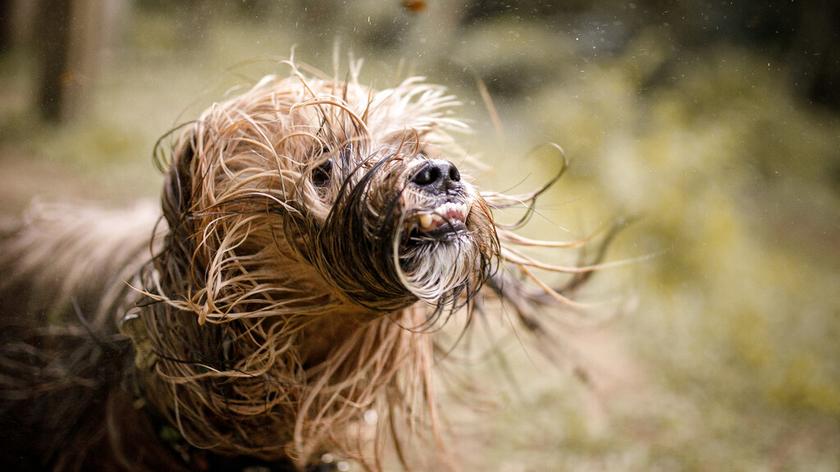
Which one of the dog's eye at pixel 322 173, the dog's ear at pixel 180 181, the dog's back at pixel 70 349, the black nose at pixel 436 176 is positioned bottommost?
the dog's back at pixel 70 349

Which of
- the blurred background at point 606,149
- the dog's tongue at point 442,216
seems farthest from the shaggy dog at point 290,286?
the blurred background at point 606,149

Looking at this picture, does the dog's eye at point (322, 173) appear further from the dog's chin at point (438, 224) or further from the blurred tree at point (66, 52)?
the blurred tree at point (66, 52)

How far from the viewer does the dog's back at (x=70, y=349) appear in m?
2.15

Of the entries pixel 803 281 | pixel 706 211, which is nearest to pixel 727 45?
pixel 706 211

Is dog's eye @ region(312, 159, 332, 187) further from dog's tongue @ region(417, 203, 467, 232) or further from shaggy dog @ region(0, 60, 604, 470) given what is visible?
dog's tongue @ region(417, 203, 467, 232)

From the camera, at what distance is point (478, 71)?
8.89 feet

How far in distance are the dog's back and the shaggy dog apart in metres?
0.01

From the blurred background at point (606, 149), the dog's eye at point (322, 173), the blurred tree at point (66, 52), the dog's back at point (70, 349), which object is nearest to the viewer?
the dog's eye at point (322, 173)

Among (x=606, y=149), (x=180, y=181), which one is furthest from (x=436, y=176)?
(x=606, y=149)

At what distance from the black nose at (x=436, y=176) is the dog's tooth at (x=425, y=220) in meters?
0.06

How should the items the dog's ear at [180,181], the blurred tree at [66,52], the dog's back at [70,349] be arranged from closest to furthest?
the dog's ear at [180,181] < the dog's back at [70,349] < the blurred tree at [66,52]

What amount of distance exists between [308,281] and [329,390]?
328 mm

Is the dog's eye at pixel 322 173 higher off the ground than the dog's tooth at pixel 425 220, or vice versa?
the dog's eye at pixel 322 173

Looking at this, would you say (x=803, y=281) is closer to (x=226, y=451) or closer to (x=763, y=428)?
(x=763, y=428)
